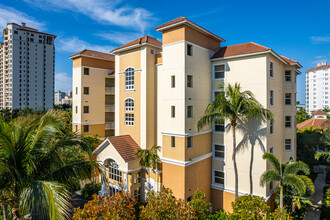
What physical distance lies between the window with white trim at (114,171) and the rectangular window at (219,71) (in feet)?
41.6

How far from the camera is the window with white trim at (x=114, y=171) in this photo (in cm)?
1875

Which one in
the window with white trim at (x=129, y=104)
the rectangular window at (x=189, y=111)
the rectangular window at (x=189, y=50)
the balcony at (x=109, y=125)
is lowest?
the balcony at (x=109, y=125)

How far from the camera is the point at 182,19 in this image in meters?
16.1

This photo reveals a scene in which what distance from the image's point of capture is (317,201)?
21688 millimetres

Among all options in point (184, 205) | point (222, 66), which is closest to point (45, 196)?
point (184, 205)

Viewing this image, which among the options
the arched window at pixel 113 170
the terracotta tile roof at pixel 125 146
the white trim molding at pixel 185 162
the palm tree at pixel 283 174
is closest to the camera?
the palm tree at pixel 283 174

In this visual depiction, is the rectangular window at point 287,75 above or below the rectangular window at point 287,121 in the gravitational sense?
above

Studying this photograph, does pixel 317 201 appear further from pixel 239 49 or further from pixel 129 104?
pixel 129 104

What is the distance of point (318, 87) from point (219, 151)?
11235 centimetres

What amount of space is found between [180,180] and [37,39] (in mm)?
86175

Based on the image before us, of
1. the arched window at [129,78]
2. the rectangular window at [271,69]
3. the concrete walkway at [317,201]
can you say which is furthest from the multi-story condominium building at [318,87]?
the arched window at [129,78]

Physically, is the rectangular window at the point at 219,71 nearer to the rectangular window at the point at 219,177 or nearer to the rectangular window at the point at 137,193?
the rectangular window at the point at 219,177

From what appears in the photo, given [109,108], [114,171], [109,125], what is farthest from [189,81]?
[109,125]

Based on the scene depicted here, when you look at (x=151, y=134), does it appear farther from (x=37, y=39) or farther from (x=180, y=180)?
(x=37, y=39)
